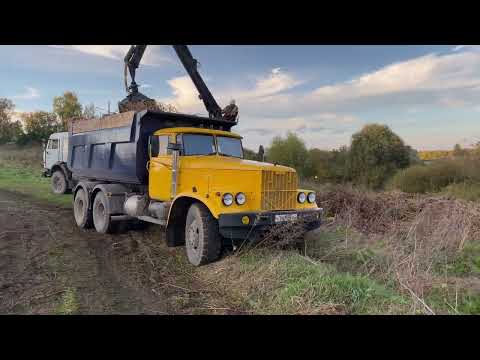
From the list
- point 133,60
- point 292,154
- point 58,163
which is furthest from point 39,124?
point 133,60

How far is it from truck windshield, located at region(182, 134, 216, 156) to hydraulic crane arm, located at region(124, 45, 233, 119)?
3910mm

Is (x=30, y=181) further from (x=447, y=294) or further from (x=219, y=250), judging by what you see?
(x=447, y=294)

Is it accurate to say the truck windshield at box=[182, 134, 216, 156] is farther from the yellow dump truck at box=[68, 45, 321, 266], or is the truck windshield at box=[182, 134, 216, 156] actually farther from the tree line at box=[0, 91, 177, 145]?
the tree line at box=[0, 91, 177, 145]

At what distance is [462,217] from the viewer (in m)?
7.09

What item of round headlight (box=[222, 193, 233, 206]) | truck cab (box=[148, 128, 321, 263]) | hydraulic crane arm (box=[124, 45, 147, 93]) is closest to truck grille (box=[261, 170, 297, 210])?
truck cab (box=[148, 128, 321, 263])

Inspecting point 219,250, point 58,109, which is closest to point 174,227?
point 219,250

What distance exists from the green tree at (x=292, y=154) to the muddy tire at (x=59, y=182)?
11.0 metres

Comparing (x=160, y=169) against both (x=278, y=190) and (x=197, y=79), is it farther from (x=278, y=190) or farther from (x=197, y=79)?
(x=197, y=79)

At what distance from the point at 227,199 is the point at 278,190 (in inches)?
36.0

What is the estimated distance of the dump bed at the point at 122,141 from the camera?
7.62 metres

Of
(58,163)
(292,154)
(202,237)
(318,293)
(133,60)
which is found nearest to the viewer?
(318,293)

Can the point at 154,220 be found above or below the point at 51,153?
below

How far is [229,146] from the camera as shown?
7434mm

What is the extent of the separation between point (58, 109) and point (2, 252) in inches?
1321
